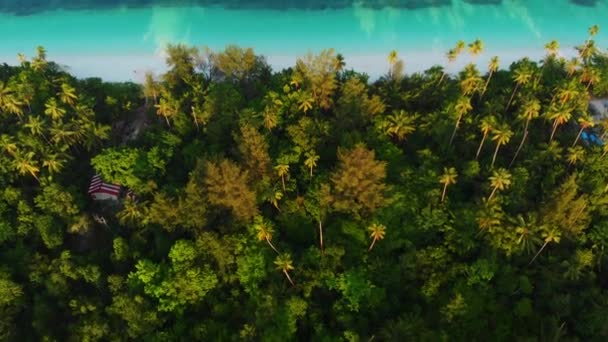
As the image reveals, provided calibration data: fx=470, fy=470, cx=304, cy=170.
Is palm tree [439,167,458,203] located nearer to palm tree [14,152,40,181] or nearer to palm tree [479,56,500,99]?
palm tree [479,56,500,99]

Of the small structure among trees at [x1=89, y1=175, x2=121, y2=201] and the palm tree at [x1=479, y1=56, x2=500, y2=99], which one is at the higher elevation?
the palm tree at [x1=479, y1=56, x2=500, y2=99]

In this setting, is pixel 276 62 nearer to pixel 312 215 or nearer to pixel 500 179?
pixel 312 215

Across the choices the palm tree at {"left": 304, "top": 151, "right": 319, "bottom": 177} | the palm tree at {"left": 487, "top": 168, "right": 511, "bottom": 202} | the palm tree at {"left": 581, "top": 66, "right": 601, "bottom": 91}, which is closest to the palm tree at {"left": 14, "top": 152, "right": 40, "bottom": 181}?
the palm tree at {"left": 304, "top": 151, "right": 319, "bottom": 177}

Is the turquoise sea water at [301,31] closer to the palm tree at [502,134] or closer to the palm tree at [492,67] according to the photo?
the palm tree at [492,67]

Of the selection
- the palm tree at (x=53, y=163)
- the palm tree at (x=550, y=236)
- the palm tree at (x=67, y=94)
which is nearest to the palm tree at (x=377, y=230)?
the palm tree at (x=550, y=236)

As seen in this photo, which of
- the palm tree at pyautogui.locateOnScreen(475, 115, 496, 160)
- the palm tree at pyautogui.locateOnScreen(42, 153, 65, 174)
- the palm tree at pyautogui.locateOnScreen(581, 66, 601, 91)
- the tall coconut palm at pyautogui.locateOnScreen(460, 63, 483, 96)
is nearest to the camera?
the palm tree at pyautogui.locateOnScreen(475, 115, 496, 160)
